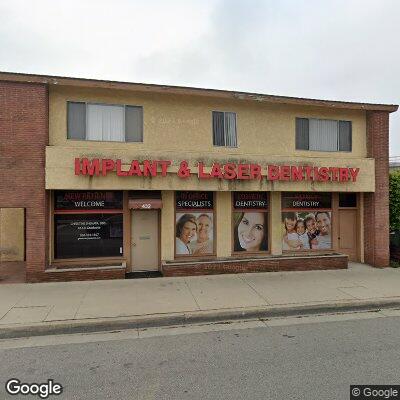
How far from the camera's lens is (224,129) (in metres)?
10.4

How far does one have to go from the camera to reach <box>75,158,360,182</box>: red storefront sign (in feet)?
29.3

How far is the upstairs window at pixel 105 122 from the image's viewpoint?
372 inches

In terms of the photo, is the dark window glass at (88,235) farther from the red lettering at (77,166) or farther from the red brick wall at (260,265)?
the red brick wall at (260,265)

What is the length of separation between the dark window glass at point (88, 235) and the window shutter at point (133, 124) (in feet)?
8.25

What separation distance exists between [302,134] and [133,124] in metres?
5.82

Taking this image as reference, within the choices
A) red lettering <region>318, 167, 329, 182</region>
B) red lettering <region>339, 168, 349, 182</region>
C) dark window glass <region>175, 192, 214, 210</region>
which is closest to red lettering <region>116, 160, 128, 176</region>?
dark window glass <region>175, 192, 214, 210</region>

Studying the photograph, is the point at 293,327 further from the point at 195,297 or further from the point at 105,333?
the point at 105,333

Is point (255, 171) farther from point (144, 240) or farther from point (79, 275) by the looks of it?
point (79, 275)

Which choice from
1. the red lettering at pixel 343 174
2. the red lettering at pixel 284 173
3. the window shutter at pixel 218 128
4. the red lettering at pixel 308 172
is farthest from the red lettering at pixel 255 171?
the red lettering at pixel 343 174

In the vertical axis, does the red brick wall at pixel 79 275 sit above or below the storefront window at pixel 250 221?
below

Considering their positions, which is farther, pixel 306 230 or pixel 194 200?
pixel 306 230

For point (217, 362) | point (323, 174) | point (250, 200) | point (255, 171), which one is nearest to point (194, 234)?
point (250, 200)

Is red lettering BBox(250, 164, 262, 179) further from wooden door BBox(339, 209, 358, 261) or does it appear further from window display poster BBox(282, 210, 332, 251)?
wooden door BBox(339, 209, 358, 261)

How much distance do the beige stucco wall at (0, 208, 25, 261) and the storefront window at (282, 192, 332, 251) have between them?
9.84 meters
